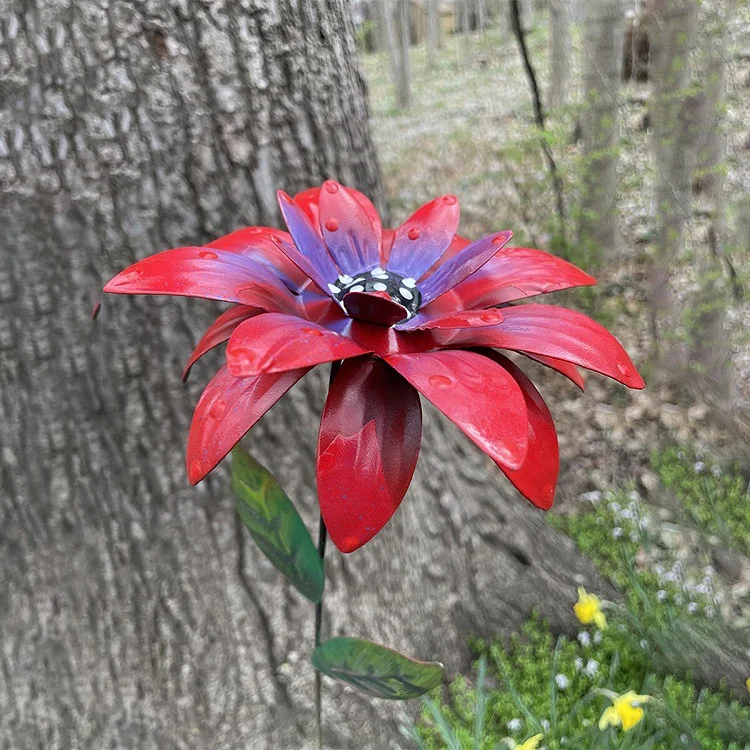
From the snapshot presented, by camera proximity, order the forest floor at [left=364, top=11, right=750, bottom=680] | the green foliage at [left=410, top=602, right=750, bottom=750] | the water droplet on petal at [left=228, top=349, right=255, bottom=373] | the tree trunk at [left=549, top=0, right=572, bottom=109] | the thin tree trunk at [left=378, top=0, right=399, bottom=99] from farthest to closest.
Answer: the thin tree trunk at [left=378, top=0, right=399, bottom=99] → the tree trunk at [left=549, top=0, right=572, bottom=109] → the forest floor at [left=364, top=11, right=750, bottom=680] → the green foliage at [left=410, top=602, right=750, bottom=750] → the water droplet on petal at [left=228, top=349, right=255, bottom=373]

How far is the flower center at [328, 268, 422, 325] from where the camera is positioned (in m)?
0.52

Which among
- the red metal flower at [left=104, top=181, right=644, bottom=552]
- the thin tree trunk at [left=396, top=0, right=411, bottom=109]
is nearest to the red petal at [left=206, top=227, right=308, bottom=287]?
the red metal flower at [left=104, top=181, right=644, bottom=552]

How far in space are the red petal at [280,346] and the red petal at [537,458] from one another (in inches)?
6.7

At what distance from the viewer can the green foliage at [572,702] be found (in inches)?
45.6

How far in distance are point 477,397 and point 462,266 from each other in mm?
170

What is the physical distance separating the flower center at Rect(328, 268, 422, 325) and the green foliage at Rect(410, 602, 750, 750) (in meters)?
0.83

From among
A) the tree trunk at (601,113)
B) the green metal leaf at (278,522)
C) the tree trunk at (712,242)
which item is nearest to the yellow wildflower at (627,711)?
the green metal leaf at (278,522)

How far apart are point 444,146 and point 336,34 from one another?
522 centimetres

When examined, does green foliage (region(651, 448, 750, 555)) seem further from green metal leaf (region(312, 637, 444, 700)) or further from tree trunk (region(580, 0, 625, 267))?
green metal leaf (region(312, 637, 444, 700))

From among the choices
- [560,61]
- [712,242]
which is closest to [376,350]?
[712,242]

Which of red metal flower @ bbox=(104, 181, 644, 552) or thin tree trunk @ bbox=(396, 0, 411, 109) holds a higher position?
thin tree trunk @ bbox=(396, 0, 411, 109)

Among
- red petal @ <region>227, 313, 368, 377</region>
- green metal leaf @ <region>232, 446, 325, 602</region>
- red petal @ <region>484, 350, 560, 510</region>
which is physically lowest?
green metal leaf @ <region>232, 446, 325, 602</region>

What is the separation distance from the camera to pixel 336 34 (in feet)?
3.75

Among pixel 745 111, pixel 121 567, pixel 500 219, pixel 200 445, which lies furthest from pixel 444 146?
pixel 200 445
